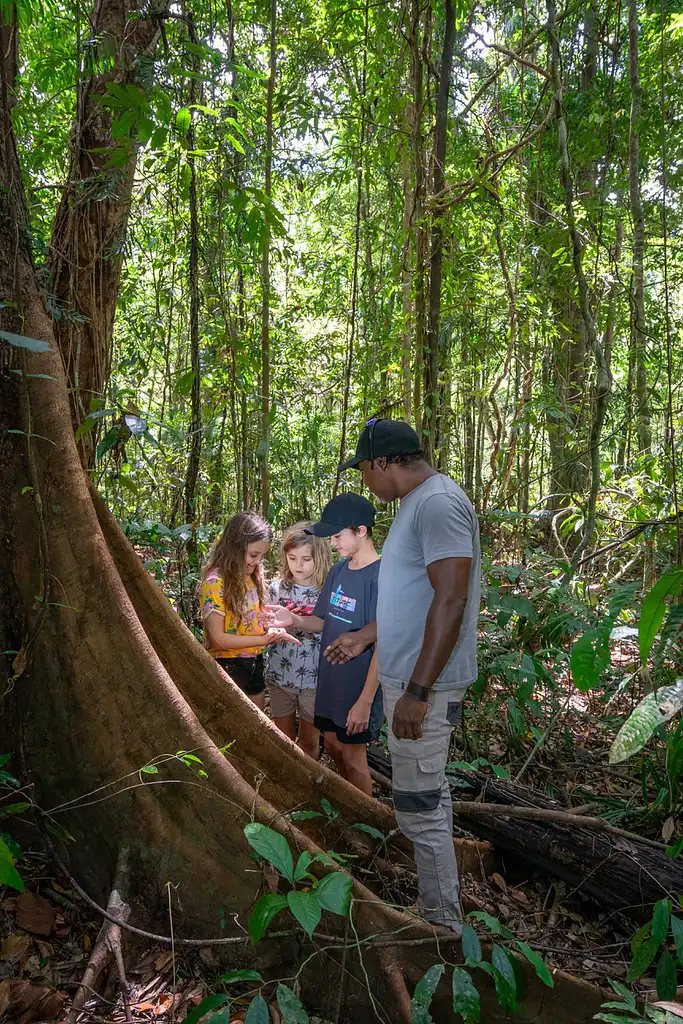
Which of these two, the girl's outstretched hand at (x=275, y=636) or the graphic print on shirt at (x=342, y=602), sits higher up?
the graphic print on shirt at (x=342, y=602)

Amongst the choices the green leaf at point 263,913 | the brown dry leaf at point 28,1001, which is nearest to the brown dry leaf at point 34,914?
the brown dry leaf at point 28,1001

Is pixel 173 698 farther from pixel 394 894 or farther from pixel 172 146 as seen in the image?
pixel 172 146

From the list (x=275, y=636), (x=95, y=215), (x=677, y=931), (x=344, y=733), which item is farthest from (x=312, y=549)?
(x=677, y=931)

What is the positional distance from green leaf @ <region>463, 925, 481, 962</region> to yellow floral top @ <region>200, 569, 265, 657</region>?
63.1 inches

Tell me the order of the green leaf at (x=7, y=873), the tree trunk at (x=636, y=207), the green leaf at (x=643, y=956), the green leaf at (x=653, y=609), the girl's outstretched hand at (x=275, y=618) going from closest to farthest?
the green leaf at (x=7, y=873), the green leaf at (x=653, y=609), the green leaf at (x=643, y=956), the girl's outstretched hand at (x=275, y=618), the tree trunk at (x=636, y=207)

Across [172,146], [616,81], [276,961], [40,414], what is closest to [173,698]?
[276,961]

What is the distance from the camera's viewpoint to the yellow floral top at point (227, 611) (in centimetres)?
327

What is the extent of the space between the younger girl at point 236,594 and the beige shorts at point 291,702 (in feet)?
0.82

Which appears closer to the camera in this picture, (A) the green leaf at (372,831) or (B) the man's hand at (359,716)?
(A) the green leaf at (372,831)

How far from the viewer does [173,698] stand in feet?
7.53

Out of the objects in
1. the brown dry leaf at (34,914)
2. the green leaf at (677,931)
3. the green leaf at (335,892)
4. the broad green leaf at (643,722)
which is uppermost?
the broad green leaf at (643,722)

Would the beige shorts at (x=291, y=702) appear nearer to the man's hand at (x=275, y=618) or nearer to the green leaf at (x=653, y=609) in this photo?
the man's hand at (x=275, y=618)

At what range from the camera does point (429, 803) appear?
2326 mm

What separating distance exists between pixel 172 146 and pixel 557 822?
3350mm
